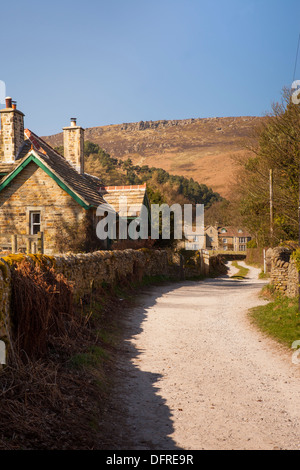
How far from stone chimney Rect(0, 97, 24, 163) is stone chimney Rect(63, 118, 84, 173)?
10.8ft

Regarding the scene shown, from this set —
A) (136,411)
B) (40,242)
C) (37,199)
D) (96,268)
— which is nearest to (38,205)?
(37,199)

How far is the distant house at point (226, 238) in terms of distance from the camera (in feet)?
283

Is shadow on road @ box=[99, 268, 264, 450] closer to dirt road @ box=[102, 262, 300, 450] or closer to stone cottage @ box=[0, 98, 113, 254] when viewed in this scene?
dirt road @ box=[102, 262, 300, 450]

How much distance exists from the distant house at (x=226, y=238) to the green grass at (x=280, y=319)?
73478mm

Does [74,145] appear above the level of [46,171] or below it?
above

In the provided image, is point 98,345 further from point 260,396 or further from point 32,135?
point 32,135

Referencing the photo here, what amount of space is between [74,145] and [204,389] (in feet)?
63.2

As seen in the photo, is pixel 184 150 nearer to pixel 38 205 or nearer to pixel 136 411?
pixel 38 205

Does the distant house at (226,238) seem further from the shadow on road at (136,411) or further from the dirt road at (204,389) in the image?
the shadow on road at (136,411)

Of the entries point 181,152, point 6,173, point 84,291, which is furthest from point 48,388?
point 181,152

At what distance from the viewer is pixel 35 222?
1914 cm

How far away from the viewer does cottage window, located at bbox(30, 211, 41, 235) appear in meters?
19.0

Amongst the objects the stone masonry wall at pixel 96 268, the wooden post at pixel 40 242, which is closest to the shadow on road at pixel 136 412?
the stone masonry wall at pixel 96 268

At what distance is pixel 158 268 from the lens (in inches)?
882
